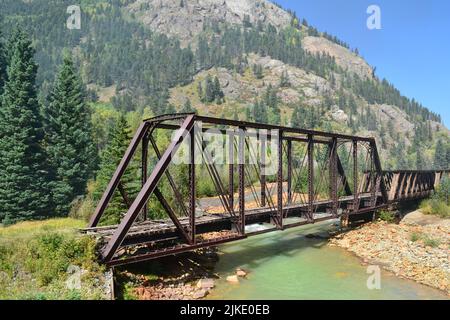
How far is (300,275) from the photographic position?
20.6 meters

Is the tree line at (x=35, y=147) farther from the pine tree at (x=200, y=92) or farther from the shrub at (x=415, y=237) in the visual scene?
the pine tree at (x=200, y=92)

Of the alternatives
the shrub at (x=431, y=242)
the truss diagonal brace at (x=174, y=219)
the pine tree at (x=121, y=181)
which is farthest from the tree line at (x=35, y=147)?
the shrub at (x=431, y=242)

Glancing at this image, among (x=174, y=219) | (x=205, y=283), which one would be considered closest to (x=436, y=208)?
(x=205, y=283)

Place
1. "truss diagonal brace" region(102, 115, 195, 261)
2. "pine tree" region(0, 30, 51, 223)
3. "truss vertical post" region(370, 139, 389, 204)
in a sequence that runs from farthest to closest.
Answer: "pine tree" region(0, 30, 51, 223) → "truss vertical post" region(370, 139, 389, 204) → "truss diagonal brace" region(102, 115, 195, 261)

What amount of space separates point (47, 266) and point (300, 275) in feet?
44.9

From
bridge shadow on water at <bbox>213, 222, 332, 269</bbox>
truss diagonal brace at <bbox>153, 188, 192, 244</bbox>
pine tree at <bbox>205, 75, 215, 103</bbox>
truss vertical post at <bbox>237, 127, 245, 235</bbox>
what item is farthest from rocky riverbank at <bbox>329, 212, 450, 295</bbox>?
pine tree at <bbox>205, 75, 215, 103</bbox>

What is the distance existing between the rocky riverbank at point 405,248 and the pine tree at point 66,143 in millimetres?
30044

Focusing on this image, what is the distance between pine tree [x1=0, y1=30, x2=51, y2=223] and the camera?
36094mm

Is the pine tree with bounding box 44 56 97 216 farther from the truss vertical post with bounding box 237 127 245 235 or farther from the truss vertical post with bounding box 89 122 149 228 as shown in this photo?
the truss vertical post with bounding box 237 127 245 235

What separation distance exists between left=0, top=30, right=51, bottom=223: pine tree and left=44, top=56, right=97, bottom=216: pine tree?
1452 mm


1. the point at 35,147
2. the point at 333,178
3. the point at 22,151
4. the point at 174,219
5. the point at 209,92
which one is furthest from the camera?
the point at 209,92

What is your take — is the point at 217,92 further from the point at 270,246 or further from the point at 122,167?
the point at 122,167

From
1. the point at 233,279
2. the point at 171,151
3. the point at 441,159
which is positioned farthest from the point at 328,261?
the point at 441,159

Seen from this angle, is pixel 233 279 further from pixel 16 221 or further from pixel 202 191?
pixel 202 191
